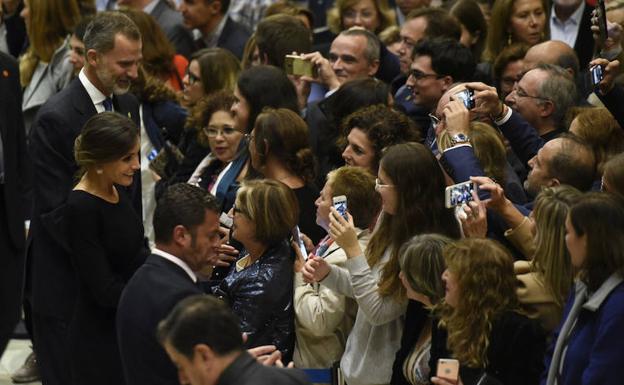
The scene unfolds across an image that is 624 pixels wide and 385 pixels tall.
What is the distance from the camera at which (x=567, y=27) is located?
948 centimetres

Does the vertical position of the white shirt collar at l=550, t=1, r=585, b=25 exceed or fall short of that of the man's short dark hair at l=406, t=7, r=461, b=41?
it falls short

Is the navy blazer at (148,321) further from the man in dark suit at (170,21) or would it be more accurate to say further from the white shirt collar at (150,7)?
the white shirt collar at (150,7)

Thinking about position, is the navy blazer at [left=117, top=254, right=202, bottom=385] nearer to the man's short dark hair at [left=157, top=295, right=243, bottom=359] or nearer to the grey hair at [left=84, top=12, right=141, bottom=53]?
the man's short dark hair at [left=157, top=295, right=243, bottom=359]

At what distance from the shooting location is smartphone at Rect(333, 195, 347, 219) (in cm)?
618

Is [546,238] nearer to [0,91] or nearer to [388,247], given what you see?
[388,247]

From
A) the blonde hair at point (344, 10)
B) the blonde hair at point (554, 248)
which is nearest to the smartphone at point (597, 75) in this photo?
the blonde hair at point (554, 248)

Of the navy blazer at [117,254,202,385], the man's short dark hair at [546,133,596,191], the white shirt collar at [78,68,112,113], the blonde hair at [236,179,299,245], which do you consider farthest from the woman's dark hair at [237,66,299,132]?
the navy blazer at [117,254,202,385]

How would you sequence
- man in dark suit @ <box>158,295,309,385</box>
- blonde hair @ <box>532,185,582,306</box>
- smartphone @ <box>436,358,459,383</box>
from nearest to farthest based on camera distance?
man in dark suit @ <box>158,295,309,385</box> → smartphone @ <box>436,358,459,383</box> → blonde hair @ <box>532,185,582,306</box>

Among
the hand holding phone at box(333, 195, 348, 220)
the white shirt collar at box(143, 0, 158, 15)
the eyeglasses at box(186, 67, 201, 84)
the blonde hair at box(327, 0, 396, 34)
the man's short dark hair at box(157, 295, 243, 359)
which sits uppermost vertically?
the man's short dark hair at box(157, 295, 243, 359)

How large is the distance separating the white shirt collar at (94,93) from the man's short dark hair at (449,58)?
6.06 ft

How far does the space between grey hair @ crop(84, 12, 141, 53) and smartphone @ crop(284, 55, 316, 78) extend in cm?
142

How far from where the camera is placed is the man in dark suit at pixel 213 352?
4.22 metres

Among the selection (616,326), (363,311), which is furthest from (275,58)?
(616,326)

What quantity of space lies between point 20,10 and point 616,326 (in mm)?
7364
